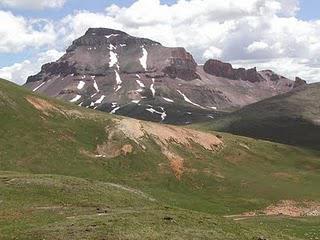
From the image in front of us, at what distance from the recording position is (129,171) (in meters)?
86.9

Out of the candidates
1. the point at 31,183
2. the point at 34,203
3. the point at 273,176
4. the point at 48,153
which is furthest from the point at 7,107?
the point at 273,176

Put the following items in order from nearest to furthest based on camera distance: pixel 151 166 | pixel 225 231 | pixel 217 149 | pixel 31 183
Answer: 1. pixel 225 231
2. pixel 31 183
3. pixel 151 166
4. pixel 217 149

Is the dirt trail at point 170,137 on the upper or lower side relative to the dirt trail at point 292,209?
upper

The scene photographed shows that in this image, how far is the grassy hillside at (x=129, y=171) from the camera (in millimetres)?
45422

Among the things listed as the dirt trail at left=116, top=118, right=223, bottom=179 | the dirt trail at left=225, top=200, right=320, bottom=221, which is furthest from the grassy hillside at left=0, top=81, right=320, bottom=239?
the dirt trail at left=225, top=200, right=320, bottom=221

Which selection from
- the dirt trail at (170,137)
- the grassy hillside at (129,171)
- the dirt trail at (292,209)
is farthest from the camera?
the dirt trail at (170,137)

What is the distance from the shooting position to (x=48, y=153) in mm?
82812

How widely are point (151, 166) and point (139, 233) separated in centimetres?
5510

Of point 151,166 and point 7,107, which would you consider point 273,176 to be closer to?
point 151,166

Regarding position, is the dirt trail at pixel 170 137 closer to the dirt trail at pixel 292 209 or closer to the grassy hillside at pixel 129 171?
the grassy hillside at pixel 129 171

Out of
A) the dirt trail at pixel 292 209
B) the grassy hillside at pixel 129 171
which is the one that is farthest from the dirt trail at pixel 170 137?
the dirt trail at pixel 292 209

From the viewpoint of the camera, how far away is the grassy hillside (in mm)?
45422

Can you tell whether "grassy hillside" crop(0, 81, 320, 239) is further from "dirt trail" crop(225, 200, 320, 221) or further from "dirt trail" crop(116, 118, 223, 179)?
"dirt trail" crop(225, 200, 320, 221)

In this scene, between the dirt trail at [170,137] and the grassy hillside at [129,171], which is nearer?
the grassy hillside at [129,171]
